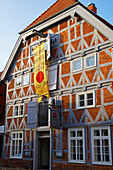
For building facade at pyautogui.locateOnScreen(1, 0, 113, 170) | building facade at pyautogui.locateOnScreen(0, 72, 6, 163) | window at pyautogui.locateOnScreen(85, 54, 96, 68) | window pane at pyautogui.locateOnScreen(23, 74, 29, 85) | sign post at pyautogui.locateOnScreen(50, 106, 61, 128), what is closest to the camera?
building facade at pyautogui.locateOnScreen(1, 0, 113, 170)

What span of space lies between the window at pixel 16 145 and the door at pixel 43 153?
160cm

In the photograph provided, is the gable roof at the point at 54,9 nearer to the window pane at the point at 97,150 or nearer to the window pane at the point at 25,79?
the window pane at the point at 25,79

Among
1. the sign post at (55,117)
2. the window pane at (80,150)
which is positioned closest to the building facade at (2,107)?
the sign post at (55,117)

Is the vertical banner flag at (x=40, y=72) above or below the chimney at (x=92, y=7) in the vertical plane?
below

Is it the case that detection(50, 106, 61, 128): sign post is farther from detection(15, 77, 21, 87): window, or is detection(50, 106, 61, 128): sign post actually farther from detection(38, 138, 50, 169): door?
detection(15, 77, 21, 87): window

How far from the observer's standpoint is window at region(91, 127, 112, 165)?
42.6 ft

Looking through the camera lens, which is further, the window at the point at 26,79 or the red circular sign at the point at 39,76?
the window at the point at 26,79

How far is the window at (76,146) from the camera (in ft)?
46.5

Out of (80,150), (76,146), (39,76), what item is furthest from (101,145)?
(39,76)

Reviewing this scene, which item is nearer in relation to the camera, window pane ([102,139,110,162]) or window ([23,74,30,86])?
window pane ([102,139,110,162])

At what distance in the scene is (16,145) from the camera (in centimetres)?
1872

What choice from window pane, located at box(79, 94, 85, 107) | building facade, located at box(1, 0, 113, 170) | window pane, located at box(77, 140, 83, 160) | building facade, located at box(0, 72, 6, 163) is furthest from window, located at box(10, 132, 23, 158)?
window pane, located at box(79, 94, 85, 107)

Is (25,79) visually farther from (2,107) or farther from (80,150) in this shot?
(80,150)

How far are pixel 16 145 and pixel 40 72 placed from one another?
19.3ft
